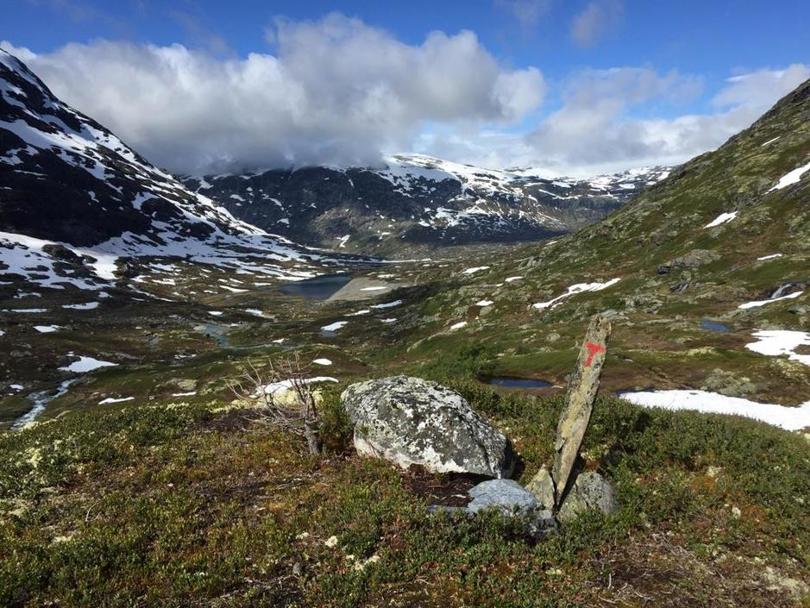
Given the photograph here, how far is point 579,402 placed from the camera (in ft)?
46.0

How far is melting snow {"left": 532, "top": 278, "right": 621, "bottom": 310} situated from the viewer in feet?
348

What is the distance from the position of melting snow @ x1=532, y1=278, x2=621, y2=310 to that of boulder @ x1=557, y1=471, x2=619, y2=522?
310 feet

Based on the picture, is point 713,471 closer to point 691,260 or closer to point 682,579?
point 682,579

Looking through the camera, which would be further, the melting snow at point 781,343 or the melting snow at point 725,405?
the melting snow at point 781,343

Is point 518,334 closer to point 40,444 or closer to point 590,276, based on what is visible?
point 590,276

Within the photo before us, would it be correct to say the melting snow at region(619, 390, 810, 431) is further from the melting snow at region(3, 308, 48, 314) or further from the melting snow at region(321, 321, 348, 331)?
the melting snow at region(3, 308, 48, 314)

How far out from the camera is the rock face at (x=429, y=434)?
14.7 meters

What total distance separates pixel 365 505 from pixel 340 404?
6781mm

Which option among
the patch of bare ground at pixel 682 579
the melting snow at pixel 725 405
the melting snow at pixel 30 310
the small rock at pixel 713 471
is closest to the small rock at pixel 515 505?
the patch of bare ground at pixel 682 579

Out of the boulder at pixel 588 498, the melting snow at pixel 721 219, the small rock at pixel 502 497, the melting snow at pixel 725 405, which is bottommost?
the melting snow at pixel 725 405

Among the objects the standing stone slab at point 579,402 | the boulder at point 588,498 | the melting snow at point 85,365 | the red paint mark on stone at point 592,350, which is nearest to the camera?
the boulder at point 588,498

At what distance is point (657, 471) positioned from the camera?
14.5 m

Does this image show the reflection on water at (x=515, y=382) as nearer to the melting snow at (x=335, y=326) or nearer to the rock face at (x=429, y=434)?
the rock face at (x=429, y=434)

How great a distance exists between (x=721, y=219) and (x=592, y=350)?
131 metres
